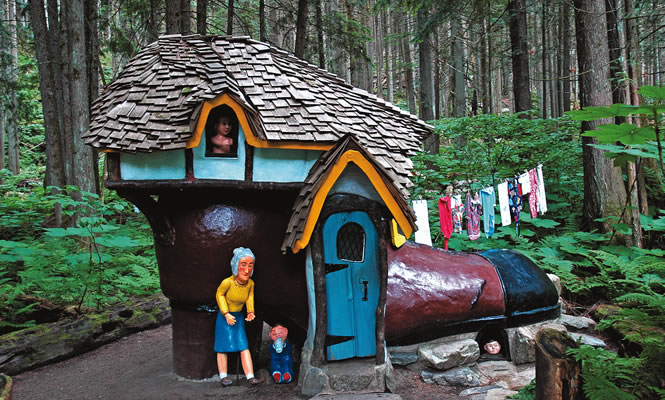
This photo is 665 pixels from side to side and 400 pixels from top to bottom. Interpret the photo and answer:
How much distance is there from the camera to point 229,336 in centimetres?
495

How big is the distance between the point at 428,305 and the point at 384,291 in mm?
760

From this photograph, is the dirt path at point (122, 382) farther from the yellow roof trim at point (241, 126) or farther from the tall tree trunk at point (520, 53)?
the tall tree trunk at point (520, 53)

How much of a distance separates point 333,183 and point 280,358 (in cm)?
204

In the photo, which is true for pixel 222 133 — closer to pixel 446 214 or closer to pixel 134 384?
pixel 134 384

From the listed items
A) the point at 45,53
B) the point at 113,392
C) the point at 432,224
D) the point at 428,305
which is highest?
the point at 45,53

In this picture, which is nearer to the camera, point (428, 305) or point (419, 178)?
point (428, 305)

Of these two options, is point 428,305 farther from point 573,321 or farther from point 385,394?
point 573,321

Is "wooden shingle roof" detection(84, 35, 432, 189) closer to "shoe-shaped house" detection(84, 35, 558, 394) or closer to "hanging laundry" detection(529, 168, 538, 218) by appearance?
"shoe-shaped house" detection(84, 35, 558, 394)

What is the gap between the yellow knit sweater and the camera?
483cm

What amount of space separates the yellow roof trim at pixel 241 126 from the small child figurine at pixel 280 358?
1986 millimetres

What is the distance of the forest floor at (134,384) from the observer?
15.9ft

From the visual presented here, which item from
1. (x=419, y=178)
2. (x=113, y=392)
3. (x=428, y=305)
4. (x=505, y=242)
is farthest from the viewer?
(x=419, y=178)

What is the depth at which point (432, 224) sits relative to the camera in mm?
9992

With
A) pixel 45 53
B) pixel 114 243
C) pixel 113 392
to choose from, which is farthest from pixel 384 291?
pixel 45 53
